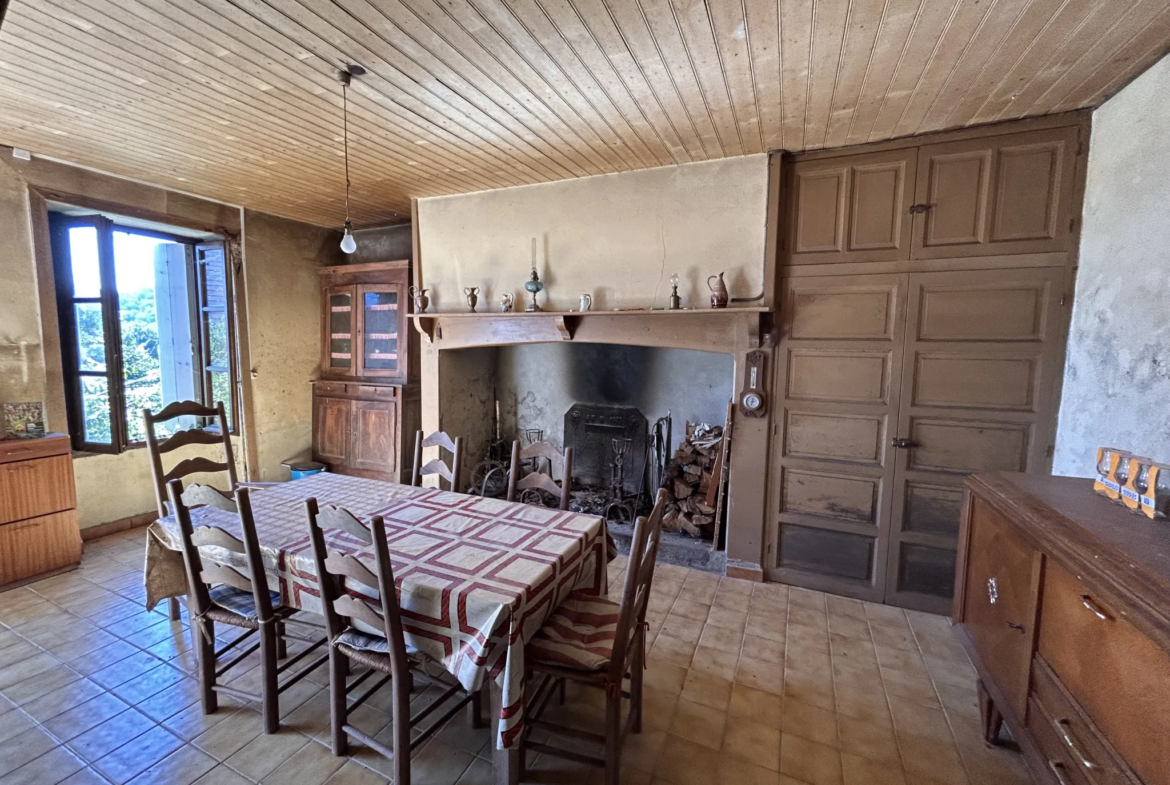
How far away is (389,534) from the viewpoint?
6.47 ft

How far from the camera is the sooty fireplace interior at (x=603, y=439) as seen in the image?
13.4 feet

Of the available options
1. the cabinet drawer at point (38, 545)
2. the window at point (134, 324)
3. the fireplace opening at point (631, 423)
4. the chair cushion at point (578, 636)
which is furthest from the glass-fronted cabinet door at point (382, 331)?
the chair cushion at point (578, 636)

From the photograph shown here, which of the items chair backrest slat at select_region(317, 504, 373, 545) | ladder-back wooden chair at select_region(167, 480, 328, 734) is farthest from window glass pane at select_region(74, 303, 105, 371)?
chair backrest slat at select_region(317, 504, 373, 545)

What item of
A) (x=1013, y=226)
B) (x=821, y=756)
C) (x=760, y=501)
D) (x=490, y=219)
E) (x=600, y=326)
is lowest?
(x=821, y=756)

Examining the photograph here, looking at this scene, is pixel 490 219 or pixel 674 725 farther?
pixel 490 219

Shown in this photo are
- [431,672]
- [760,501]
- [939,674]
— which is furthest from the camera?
[760,501]

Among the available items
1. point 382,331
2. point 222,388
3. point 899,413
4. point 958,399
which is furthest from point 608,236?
point 222,388

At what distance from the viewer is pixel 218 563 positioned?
1.85m

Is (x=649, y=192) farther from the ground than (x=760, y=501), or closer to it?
farther from the ground

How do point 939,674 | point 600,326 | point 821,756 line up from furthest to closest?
1. point 600,326
2. point 939,674
3. point 821,756

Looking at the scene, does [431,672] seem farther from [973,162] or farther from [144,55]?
[973,162]

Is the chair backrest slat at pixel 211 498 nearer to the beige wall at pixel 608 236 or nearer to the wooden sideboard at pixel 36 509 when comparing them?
the wooden sideboard at pixel 36 509

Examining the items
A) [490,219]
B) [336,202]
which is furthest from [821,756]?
[336,202]

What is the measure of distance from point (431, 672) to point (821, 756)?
1.61m
